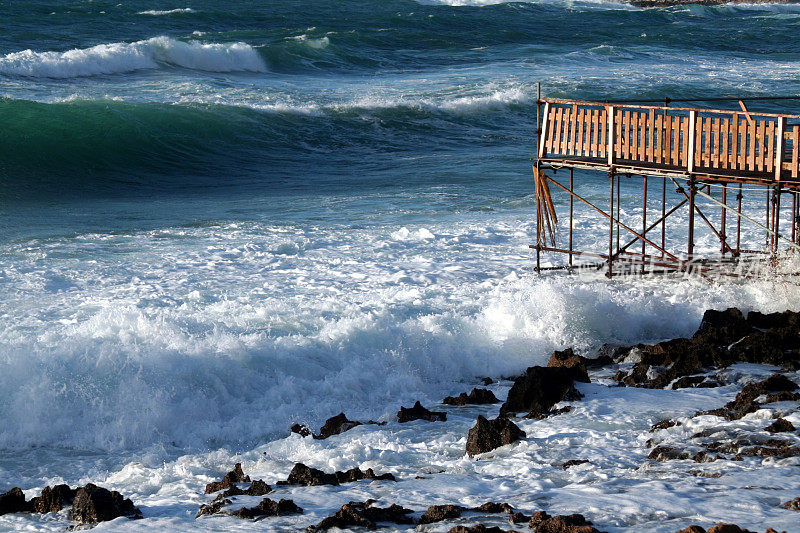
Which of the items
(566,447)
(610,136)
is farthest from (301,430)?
(610,136)

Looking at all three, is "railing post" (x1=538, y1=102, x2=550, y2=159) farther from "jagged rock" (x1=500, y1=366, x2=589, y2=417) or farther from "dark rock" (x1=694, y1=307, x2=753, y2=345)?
"jagged rock" (x1=500, y1=366, x2=589, y2=417)

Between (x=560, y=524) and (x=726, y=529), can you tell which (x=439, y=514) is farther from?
(x=726, y=529)

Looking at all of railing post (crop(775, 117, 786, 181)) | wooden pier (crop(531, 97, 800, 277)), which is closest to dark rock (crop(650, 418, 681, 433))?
wooden pier (crop(531, 97, 800, 277))

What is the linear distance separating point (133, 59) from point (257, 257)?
99.0 feet

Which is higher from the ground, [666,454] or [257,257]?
[257,257]

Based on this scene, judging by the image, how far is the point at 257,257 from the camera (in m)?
16.7

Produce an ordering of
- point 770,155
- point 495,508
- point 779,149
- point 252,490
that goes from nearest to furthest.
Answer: point 495,508, point 252,490, point 779,149, point 770,155

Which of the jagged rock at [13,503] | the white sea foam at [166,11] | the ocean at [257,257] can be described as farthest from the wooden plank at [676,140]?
the white sea foam at [166,11]

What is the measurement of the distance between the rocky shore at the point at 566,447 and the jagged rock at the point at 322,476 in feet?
0.03

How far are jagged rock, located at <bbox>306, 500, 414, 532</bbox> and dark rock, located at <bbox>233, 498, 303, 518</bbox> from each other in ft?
1.10

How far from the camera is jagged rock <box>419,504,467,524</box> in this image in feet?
22.8

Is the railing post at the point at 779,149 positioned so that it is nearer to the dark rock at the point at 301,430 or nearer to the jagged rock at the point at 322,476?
the dark rock at the point at 301,430

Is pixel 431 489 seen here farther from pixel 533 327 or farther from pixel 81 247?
pixel 81 247

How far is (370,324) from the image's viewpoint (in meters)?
12.6
